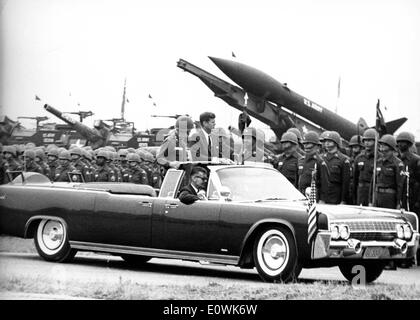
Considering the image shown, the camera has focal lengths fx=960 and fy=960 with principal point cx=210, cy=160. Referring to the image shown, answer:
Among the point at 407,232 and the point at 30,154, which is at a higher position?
the point at 30,154

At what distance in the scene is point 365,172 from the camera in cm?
1438

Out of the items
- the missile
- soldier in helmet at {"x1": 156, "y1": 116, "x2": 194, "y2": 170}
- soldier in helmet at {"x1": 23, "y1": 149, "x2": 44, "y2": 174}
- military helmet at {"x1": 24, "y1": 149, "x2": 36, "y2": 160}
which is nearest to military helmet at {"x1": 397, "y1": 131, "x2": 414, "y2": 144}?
soldier in helmet at {"x1": 156, "y1": 116, "x2": 194, "y2": 170}

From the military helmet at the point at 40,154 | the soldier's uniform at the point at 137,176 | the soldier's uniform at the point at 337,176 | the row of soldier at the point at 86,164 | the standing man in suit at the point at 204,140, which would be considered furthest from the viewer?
the military helmet at the point at 40,154

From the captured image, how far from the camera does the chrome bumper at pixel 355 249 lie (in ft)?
32.3

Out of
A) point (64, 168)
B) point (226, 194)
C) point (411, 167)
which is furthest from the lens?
point (64, 168)

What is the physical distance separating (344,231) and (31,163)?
43.1 feet

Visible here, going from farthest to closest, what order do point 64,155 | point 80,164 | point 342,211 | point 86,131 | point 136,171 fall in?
1. point 86,131
2. point 64,155
3. point 136,171
4. point 80,164
5. point 342,211

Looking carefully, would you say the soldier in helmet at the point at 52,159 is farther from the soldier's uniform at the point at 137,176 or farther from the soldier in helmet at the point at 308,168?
the soldier in helmet at the point at 308,168

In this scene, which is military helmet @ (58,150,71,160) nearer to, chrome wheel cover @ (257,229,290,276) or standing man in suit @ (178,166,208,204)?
standing man in suit @ (178,166,208,204)

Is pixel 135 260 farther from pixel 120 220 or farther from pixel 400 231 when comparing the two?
pixel 400 231

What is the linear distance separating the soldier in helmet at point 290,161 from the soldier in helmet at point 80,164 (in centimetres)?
551

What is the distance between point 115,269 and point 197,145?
2.00 meters

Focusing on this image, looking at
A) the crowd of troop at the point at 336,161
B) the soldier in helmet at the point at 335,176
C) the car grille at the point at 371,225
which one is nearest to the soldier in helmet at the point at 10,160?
the crowd of troop at the point at 336,161

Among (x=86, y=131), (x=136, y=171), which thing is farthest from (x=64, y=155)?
(x=86, y=131)
